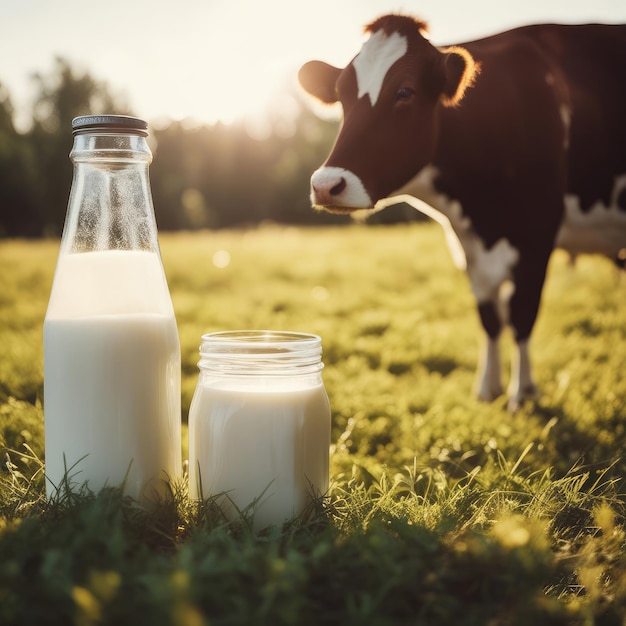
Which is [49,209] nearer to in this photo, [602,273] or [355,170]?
[602,273]

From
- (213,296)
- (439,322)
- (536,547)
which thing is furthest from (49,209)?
(536,547)

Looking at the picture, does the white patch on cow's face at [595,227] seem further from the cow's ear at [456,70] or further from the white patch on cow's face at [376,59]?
the white patch on cow's face at [376,59]

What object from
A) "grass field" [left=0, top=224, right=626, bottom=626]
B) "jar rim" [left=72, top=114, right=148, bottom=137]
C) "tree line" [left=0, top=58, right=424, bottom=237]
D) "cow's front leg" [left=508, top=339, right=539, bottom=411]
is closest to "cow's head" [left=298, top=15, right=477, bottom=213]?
"grass field" [left=0, top=224, right=626, bottom=626]

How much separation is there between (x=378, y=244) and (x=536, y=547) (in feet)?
28.2

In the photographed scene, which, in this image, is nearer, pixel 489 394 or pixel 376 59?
pixel 376 59

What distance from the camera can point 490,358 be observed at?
4.33 m

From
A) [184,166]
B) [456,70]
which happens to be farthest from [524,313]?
[184,166]

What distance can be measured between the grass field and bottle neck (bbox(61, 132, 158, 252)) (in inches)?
27.2

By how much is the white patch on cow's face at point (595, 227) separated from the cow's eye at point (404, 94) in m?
1.42

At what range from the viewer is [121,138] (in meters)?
1.90

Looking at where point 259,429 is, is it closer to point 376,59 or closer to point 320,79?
point 376,59

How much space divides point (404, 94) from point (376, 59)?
213 mm

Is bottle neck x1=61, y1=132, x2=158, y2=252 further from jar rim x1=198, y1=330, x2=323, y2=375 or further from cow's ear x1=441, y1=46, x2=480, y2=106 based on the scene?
cow's ear x1=441, y1=46, x2=480, y2=106

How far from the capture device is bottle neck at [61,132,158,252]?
1.91 meters
